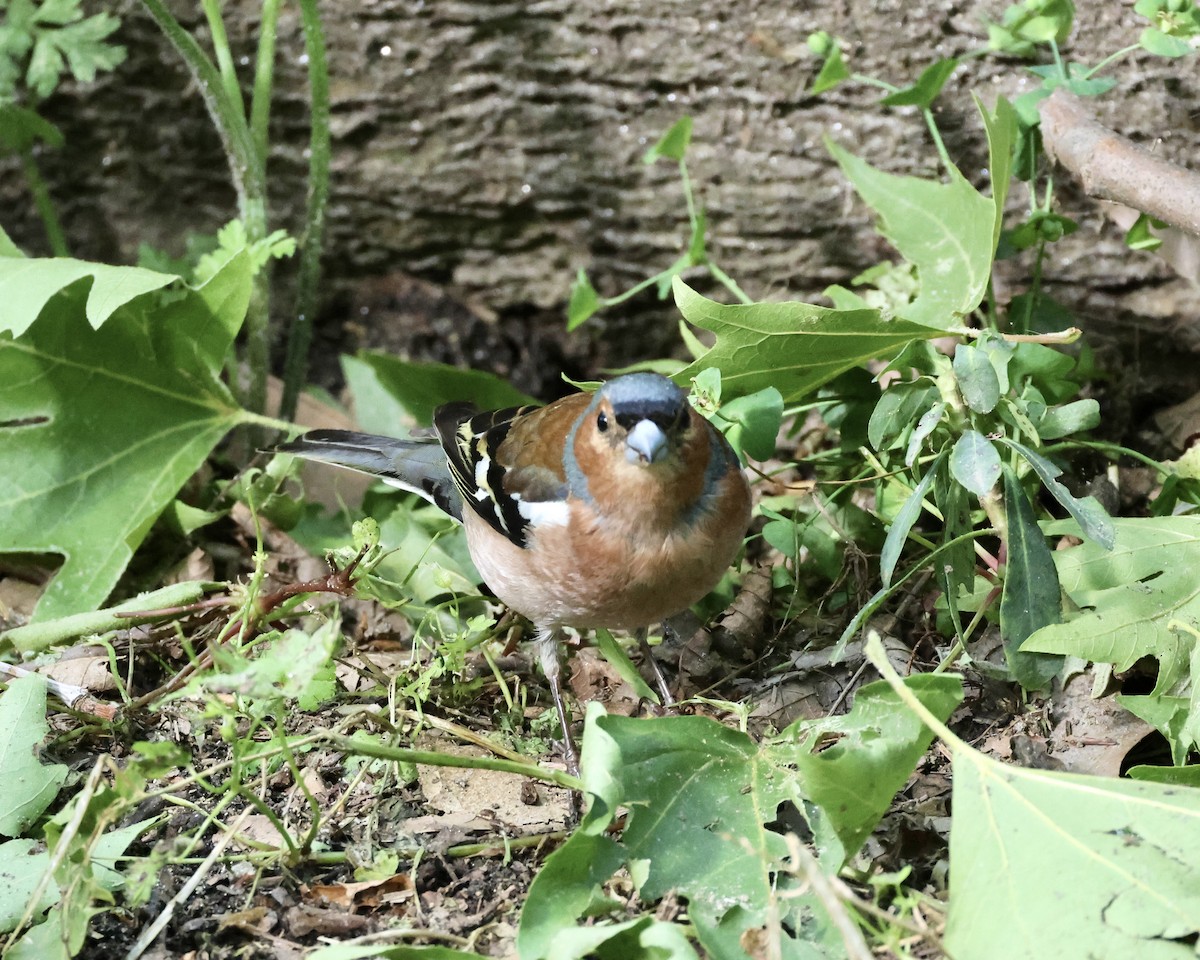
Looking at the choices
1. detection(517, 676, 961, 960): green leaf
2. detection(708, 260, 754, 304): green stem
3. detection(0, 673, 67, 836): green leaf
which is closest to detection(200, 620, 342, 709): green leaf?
detection(517, 676, 961, 960): green leaf

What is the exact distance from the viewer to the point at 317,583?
2732mm

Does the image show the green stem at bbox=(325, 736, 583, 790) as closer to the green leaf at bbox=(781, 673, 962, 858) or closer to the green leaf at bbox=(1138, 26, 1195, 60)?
the green leaf at bbox=(781, 673, 962, 858)

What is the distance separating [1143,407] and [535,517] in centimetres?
208

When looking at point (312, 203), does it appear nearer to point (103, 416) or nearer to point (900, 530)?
point (103, 416)

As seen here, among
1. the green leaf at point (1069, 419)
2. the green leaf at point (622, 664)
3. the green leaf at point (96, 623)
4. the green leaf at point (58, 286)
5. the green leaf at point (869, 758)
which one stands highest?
the green leaf at point (58, 286)

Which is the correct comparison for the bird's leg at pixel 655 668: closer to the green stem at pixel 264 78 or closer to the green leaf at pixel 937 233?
the green leaf at pixel 937 233

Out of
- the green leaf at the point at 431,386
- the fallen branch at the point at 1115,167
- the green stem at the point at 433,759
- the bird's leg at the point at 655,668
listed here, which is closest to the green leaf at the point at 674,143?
the green leaf at the point at 431,386

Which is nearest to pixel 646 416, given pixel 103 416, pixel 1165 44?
pixel 1165 44

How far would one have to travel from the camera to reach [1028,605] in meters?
2.36

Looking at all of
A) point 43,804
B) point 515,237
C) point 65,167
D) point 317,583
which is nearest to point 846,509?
point 317,583

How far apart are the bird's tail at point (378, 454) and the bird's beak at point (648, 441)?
1.11 metres

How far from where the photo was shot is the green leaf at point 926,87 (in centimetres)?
315

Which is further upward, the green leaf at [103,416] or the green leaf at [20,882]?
the green leaf at [103,416]

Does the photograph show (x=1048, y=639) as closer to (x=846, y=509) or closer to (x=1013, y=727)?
(x=1013, y=727)
